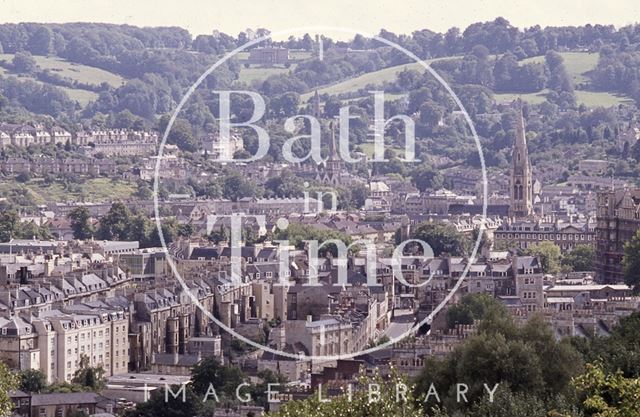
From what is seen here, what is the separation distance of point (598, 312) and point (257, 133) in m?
99.4

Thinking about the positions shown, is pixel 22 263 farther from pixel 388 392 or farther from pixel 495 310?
pixel 388 392

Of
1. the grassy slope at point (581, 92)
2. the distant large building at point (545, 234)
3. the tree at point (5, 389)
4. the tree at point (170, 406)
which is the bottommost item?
the tree at point (170, 406)

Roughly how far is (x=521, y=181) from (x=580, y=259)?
3093cm

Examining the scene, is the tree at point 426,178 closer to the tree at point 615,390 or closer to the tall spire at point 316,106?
the tall spire at point 316,106

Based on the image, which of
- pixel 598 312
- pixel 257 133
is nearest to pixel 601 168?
pixel 257 133

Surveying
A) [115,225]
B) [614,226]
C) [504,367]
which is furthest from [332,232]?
[504,367]

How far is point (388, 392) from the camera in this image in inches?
1085

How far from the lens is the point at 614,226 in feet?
235

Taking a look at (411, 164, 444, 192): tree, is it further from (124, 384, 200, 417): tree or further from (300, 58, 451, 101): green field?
(124, 384, 200, 417): tree

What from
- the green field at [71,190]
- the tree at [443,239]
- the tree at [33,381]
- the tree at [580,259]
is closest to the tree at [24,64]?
the green field at [71,190]

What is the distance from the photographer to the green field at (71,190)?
11312 centimetres

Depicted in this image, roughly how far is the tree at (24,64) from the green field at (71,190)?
70250 millimetres

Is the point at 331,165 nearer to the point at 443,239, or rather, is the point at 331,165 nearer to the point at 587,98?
the point at 587,98

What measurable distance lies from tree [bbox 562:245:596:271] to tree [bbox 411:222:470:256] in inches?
125
